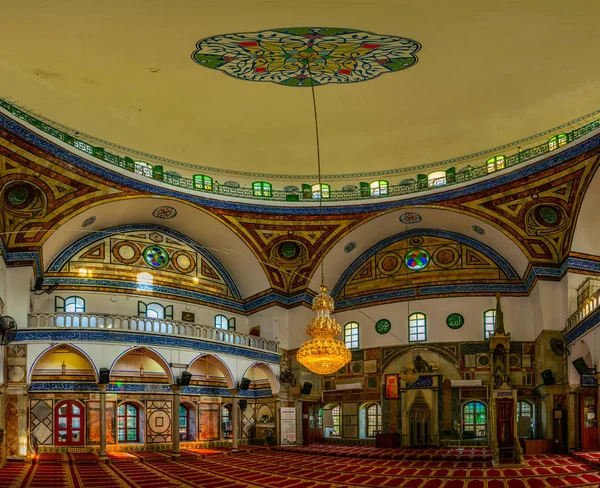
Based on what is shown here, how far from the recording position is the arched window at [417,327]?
61.4ft

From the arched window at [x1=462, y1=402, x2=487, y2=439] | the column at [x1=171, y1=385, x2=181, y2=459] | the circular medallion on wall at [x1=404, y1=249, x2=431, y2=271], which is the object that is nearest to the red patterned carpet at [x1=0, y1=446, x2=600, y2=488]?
the column at [x1=171, y1=385, x2=181, y2=459]

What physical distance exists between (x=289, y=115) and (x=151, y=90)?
10.3 ft

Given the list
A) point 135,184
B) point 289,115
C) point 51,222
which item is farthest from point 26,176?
point 289,115

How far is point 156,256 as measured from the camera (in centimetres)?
1830

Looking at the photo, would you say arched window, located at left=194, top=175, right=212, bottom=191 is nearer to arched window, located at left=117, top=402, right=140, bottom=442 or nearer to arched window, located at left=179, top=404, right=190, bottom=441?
arched window, located at left=117, top=402, right=140, bottom=442

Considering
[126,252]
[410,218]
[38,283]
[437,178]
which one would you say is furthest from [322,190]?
[38,283]

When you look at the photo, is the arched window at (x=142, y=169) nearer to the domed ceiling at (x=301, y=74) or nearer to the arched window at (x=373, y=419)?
the domed ceiling at (x=301, y=74)

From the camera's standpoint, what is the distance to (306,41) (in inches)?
432

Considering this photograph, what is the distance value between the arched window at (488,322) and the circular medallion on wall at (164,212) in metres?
8.86

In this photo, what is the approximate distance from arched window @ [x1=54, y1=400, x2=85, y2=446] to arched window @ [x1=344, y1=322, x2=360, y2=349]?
7.73 meters

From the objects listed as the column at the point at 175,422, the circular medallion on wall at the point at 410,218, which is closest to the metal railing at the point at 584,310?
the circular medallion on wall at the point at 410,218

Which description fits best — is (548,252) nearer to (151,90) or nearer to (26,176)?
(151,90)

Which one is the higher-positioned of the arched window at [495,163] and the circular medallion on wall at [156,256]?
the arched window at [495,163]

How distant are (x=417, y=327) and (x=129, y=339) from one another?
811 cm
